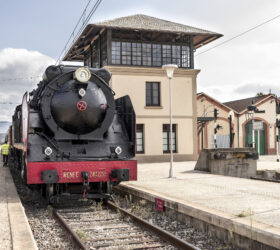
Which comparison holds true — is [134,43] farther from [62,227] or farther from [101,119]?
[62,227]

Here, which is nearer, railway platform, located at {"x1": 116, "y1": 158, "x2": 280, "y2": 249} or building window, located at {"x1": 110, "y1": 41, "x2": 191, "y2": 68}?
railway platform, located at {"x1": 116, "y1": 158, "x2": 280, "y2": 249}

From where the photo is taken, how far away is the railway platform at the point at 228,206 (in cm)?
515

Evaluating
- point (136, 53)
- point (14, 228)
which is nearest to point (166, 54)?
point (136, 53)

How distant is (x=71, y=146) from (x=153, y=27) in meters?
13.9

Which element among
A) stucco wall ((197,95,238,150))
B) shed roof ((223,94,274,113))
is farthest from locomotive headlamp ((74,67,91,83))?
shed roof ((223,94,274,113))

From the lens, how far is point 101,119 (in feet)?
28.9

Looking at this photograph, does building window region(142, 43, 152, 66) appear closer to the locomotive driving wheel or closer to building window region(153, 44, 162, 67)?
building window region(153, 44, 162, 67)

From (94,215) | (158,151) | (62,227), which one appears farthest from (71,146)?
(158,151)

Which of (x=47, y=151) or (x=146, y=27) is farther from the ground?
(x=146, y=27)

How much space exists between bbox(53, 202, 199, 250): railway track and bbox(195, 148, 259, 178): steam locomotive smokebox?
6.60 metres

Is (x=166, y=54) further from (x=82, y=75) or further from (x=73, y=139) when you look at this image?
(x=73, y=139)

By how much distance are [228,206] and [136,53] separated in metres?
15.7

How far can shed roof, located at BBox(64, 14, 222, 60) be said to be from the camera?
802 inches

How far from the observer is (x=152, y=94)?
2162 cm
